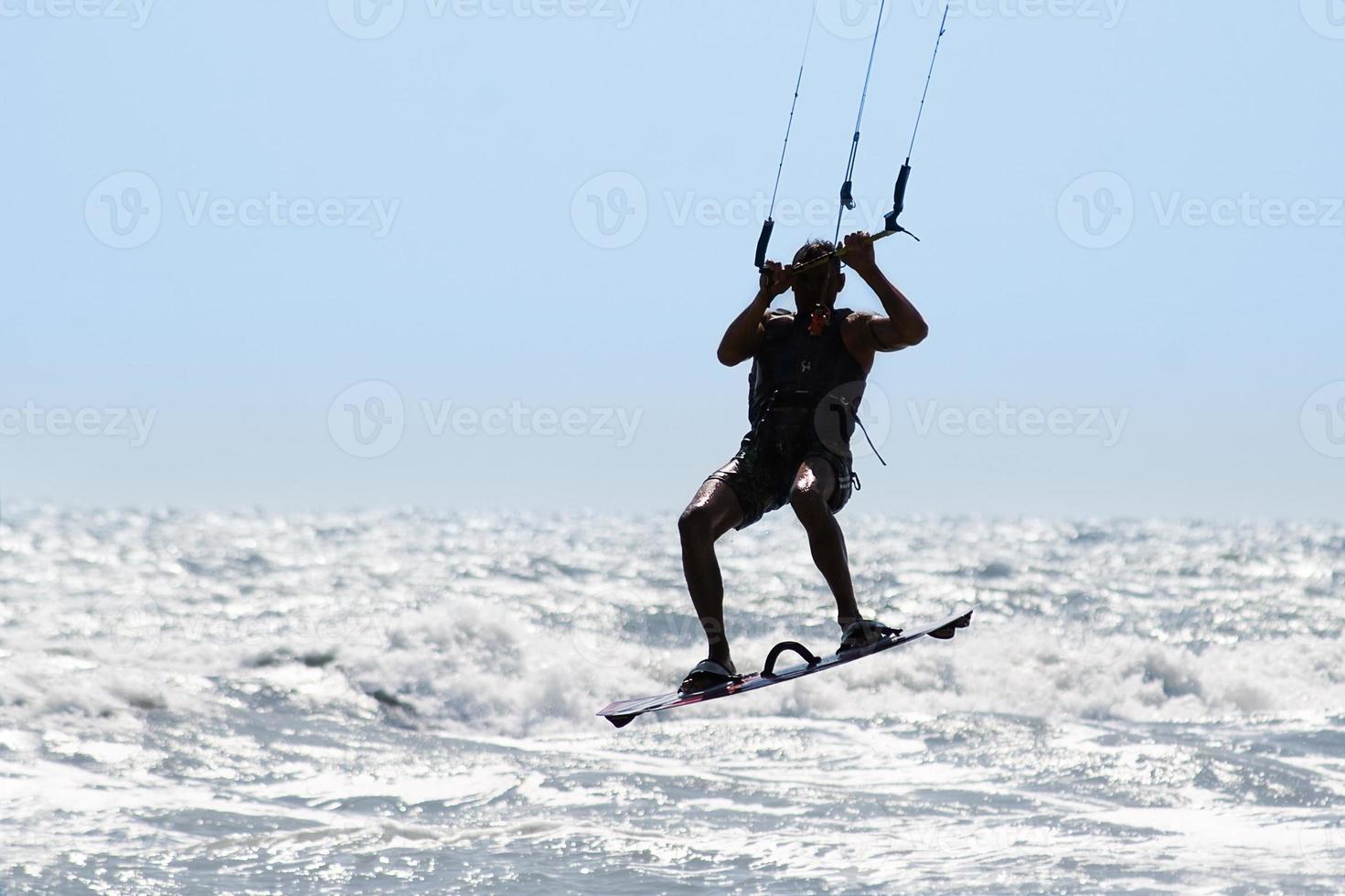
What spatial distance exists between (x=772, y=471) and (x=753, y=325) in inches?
34.3

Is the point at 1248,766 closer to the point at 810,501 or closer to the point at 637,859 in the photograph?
the point at 637,859

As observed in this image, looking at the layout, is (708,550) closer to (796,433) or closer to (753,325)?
(796,433)

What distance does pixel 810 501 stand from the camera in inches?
329

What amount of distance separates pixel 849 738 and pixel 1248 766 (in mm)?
4435

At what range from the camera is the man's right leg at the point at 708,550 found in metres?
8.41

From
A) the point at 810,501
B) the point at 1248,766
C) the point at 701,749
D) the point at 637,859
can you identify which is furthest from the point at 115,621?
the point at 810,501

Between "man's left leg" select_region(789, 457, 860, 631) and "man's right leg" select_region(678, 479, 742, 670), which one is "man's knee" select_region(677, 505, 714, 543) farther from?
"man's left leg" select_region(789, 457, 860, 631)

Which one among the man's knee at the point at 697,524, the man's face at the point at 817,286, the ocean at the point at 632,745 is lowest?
the ocean at the point at 632,745

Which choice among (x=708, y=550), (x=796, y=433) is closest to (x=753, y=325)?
(x=796, y=433)

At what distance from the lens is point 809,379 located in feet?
28.1

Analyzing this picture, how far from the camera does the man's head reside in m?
8.45

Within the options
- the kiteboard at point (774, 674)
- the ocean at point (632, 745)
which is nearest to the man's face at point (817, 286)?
the kiteboard at point (774, 674)

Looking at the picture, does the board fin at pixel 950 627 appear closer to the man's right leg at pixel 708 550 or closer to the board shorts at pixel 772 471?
the board shorts at pixel 772 471

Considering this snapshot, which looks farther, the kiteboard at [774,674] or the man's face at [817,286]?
the man's face at [817,286]
